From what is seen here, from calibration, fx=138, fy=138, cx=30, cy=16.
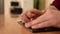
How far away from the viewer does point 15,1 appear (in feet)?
9.22

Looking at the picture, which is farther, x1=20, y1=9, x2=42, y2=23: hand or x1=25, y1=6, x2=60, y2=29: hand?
x1=20, y1=9, x2=42, y2=23: hand

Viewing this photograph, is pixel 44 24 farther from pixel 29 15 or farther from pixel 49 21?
pixel 29 15

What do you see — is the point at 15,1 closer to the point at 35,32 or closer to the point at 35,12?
the point at 35,12

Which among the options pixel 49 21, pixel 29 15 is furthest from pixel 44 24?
pixel 29 15

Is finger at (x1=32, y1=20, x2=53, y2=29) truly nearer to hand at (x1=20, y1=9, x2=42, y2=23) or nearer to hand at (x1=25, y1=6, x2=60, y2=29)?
hand at (x1=25, y1=6, x2=60, y2=29)

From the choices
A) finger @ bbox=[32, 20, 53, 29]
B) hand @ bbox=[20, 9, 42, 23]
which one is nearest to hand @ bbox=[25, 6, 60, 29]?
finger @ bbox=[32, 20, 53, 29]

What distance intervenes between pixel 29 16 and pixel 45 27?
0.19m

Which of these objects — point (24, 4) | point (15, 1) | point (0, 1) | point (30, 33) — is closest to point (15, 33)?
point (30, 33)

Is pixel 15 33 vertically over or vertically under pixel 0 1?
under

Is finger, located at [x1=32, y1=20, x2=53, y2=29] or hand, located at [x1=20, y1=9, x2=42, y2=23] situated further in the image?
hand, located at [x1=20, y1=9, x2=42, y2=23]

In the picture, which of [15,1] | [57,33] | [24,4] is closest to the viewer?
[57,33]

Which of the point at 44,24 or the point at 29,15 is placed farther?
the point at 29,15

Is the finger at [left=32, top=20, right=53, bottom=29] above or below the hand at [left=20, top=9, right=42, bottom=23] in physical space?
below

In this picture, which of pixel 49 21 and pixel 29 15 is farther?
pixel 29 15
